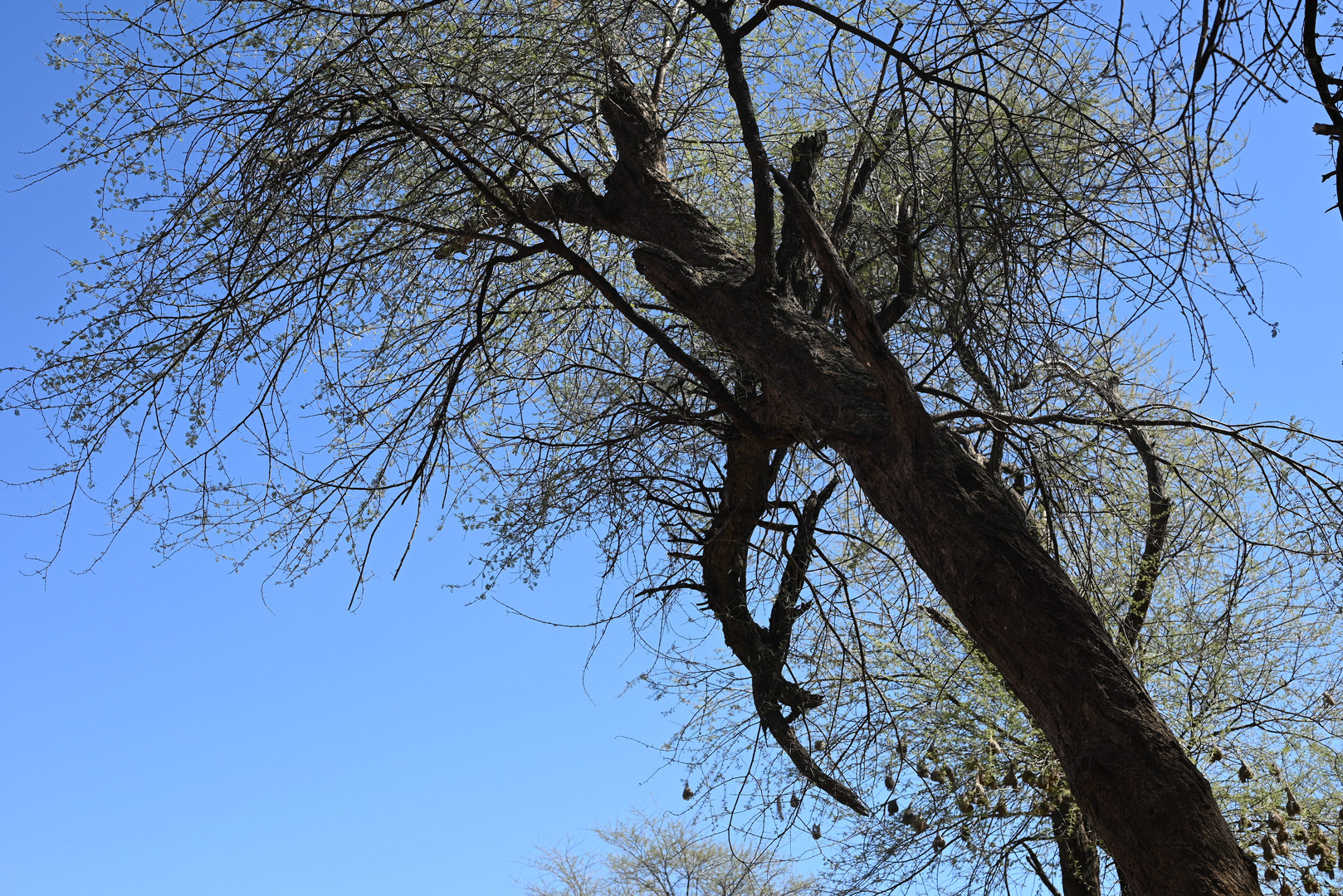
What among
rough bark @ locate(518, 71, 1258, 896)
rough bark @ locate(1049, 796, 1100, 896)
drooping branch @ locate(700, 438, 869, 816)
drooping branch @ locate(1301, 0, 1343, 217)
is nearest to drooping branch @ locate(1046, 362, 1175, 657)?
rough bark @ locate(1049, 796, 1100, 896)

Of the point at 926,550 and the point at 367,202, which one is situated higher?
the point at 367,202

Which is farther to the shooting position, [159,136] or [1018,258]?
[159,136]

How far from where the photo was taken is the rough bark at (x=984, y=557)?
2.52 meters

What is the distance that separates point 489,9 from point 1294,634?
20.2 feet

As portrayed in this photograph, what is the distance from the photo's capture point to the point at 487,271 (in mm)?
4762

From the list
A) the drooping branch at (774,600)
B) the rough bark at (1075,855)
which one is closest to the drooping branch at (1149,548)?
the rough bark at (1075,855)

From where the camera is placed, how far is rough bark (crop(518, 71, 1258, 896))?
2.52m

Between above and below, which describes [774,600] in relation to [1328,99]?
above

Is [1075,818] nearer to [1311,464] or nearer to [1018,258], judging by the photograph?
[1311,464]

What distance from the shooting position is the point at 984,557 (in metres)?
3.00

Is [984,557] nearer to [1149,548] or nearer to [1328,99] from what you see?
[1328,99]

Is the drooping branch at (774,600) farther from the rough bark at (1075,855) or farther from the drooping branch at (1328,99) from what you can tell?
the drooping branch at (1328,99)

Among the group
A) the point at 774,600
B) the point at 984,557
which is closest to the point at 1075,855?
the point at 774,600

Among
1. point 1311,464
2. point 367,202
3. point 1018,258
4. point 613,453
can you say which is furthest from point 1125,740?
point 367,202
